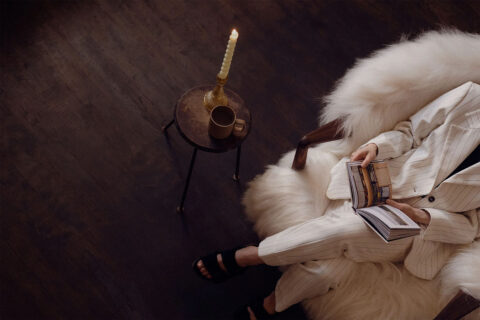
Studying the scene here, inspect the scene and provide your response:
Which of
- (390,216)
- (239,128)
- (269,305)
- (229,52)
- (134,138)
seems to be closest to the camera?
(390,216)

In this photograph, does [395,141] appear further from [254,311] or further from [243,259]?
[254,311]

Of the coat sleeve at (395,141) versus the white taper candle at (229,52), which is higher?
the white taper candle at (229,52)

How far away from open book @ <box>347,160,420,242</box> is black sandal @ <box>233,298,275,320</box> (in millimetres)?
537

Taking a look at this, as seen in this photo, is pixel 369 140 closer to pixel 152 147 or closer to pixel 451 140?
pixel 451 140

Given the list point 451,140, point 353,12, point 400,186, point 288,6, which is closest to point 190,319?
point 400,186

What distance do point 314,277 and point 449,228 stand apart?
438 millimetres

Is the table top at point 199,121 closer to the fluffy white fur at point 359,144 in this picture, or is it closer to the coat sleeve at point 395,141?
the fluffy white fur at point 359,144

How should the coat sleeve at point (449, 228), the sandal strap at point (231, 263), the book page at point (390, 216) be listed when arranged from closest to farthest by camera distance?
the book page at point (390, 216) → the coat sleeve at point (449, 228) → the sandal strap at point (231, 263)

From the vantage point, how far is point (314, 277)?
1.28 m

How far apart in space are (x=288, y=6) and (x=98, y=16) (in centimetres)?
104

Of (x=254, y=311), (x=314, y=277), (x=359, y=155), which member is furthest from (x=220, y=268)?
A: (x=359, y=155)

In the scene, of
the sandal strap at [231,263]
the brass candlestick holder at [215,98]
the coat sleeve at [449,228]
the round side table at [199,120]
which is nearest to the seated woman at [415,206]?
the coat sleeve at [449,228]

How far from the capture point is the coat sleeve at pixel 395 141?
1.37 meters

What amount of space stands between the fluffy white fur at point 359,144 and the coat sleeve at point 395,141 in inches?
1.4
